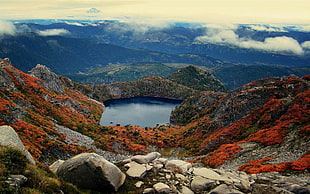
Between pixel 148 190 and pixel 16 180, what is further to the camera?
pixel 148 190

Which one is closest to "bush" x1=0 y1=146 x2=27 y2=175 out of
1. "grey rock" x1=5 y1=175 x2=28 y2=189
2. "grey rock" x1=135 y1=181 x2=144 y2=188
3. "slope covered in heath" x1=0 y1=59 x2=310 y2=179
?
"grey rock" x1=5 y1=175 x2=28 y2=189

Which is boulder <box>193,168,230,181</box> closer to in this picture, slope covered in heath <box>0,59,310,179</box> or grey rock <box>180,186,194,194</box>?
grey rock <box>180,186,194,194</box>

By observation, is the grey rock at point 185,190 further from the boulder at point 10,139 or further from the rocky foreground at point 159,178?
the boulder at point 10,139

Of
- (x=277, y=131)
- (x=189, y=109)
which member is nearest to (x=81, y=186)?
(x=277, y=131)

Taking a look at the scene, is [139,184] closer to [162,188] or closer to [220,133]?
[162,188]

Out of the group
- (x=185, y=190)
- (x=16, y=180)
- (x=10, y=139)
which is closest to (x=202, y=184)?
(x=185, y=190)

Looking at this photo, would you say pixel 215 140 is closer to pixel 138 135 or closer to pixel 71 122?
pixel 138 135
